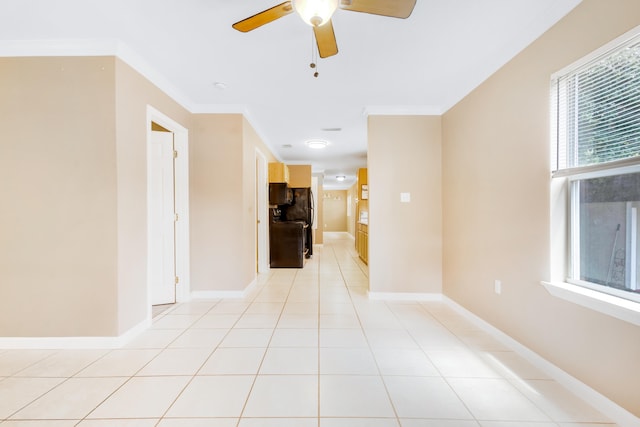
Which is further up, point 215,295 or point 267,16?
point 267,16

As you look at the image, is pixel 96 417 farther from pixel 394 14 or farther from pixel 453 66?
pixel 453 66

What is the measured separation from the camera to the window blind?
53.9 inches

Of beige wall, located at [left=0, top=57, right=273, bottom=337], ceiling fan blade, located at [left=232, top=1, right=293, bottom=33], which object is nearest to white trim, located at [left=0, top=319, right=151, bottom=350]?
beige wall, located at [left=0, top=57, right=273, bottom=337]

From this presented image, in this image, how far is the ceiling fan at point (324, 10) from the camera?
127cm

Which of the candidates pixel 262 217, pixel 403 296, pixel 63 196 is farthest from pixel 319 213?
pixel 63 196

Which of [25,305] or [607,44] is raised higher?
[607,44]

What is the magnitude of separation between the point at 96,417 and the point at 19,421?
1.29 feet

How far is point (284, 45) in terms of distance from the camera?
2172mm

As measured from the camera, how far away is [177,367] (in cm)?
192

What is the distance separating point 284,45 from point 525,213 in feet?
7.52

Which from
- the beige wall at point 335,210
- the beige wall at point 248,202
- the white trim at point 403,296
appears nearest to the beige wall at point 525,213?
the white trim at point 403,296

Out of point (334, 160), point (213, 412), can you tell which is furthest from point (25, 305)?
point (334, 160)

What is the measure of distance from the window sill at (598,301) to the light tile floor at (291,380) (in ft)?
1.89

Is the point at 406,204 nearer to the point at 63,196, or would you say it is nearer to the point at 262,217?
the point at 262,217
